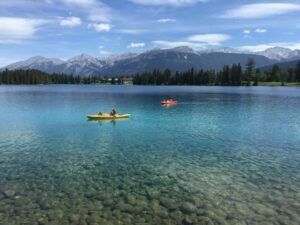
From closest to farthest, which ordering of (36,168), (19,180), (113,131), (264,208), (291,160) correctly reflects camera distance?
(264,208)
(19,180)
(36,168)
(291,160)
(113,131)

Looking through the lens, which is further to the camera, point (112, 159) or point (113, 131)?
point (113, 131)

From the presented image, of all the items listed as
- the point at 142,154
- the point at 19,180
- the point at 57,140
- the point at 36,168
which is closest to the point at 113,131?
the point at 57,140

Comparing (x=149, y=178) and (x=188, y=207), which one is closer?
(x=188, y=207)

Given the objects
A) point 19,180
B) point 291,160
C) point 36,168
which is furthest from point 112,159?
point 291,160

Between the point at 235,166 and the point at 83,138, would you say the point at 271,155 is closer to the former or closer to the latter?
the point at 235,166

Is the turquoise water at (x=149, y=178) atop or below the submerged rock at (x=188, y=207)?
atop

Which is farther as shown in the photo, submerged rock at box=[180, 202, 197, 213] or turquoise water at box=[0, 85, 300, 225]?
submerged rock at box=[180, 202, 197, 213]

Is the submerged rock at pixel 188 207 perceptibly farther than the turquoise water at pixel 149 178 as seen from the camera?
Yes

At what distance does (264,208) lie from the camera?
1662 centimetres

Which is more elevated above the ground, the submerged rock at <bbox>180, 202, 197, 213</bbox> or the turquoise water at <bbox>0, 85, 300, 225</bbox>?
the turquoise water at <bbox>0, 85, 300, 225</bbox>

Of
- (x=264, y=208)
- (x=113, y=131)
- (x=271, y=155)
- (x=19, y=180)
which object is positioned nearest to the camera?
(x=264, y=208)

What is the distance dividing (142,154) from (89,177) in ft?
26.7

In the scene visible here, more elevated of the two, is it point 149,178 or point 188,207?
point 149,178

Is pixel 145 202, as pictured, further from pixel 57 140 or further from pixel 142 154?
pixel 57 140
